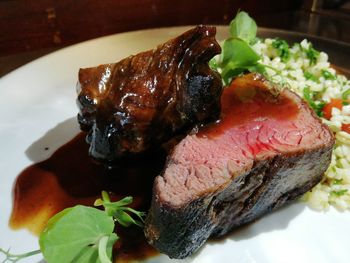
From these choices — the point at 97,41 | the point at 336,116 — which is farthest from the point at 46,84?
the point at 336,116

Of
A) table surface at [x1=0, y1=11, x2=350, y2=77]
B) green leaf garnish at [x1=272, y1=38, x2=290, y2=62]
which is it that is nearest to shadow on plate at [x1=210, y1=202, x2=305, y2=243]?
green leaf garnish at [x1=272, y1=38, x2=290, y2=62]

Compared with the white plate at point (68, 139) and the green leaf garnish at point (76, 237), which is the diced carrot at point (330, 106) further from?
the green leaf garnish at point (76, 237)

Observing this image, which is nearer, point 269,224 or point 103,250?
point 103,250

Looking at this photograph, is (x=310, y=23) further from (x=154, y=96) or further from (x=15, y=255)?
(x=15, y=255)

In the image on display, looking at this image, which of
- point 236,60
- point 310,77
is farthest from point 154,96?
point 310,77

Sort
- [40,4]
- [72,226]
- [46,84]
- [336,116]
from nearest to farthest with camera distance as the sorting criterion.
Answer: [72,226] → [336,116] → [46,84] → [40,4]

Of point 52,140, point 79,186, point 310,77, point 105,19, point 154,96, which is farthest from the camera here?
point 105,19

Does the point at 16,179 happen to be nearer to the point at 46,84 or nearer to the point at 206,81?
the point at 46,84
